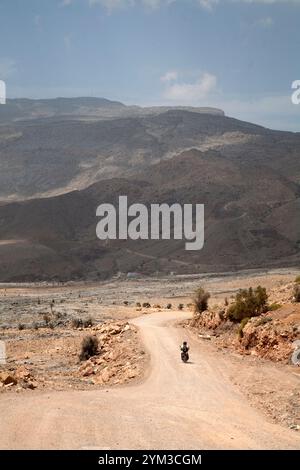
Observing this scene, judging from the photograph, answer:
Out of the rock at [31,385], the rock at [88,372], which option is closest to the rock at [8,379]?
the rock at [31,385]

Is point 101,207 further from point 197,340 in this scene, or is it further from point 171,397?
point 171,397

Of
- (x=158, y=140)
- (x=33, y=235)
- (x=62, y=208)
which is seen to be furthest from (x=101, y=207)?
(x=158, y=140)

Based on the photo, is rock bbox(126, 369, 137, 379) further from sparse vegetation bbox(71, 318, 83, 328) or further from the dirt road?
sparse vegetation bbox(71, 318, 83, 328)

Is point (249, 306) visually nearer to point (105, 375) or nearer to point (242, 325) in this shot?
point (242, 325)

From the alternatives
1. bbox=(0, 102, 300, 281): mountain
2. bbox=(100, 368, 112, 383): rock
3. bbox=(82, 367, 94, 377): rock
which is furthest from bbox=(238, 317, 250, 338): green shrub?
bbox=(0, 102, 300, 281): mountain

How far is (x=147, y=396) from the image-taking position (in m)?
14.9

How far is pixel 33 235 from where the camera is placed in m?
96.4

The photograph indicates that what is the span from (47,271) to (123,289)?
20.5 metres

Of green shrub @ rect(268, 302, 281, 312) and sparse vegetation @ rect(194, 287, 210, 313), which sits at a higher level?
green shrub @ rect(268, 302, 281, 312)

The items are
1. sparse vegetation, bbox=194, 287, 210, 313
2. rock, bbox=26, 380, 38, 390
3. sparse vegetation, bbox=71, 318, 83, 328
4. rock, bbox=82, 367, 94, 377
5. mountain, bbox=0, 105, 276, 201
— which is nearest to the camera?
rock, bbox=26, 380, 38, 390

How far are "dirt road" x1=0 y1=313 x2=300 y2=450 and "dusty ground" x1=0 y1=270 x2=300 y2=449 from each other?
2cm

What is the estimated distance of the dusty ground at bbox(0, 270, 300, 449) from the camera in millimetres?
10477

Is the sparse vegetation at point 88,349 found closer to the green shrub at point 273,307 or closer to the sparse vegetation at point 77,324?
the green shrub at point 273,307

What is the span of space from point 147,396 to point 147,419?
309 cm
